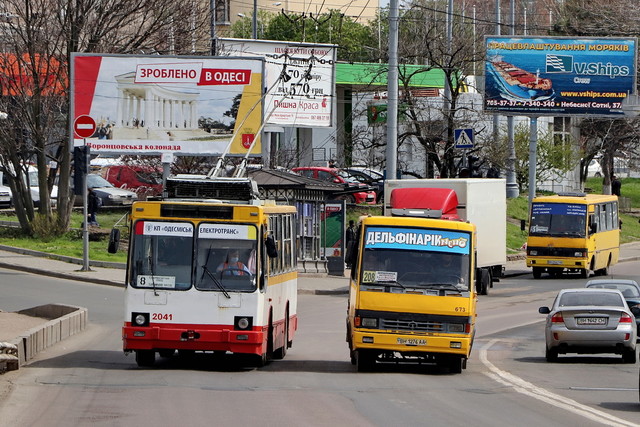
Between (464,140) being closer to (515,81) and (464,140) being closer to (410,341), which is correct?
(515,81)

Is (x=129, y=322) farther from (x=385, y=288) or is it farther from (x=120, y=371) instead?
(x=385, y=288)

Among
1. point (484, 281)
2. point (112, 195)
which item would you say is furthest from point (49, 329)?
point (112, 195)

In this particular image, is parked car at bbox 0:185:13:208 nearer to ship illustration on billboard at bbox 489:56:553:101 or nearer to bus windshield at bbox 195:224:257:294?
ship illustration on billboard at bbox 489:56:553:101

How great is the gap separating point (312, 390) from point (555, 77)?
112 ft

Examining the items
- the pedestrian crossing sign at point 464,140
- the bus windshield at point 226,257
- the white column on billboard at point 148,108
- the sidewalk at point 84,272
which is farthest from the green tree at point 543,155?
the bus windshield at point 226,257

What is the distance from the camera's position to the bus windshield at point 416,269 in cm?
1725

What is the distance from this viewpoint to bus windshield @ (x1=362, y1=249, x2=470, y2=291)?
17.2 meters

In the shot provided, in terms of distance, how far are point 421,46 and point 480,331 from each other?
33916mm

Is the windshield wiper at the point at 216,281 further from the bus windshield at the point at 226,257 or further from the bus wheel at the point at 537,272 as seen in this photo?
the bus wheel at the point at 537,272

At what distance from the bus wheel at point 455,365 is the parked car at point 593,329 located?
3.24 m

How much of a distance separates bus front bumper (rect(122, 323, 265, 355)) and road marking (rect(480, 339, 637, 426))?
367cm

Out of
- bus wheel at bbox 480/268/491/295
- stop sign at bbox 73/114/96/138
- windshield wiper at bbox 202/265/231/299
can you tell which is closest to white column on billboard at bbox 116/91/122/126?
stop sign at bbox 73/114/96/138

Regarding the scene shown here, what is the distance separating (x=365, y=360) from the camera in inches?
687

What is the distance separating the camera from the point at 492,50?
46469mm
